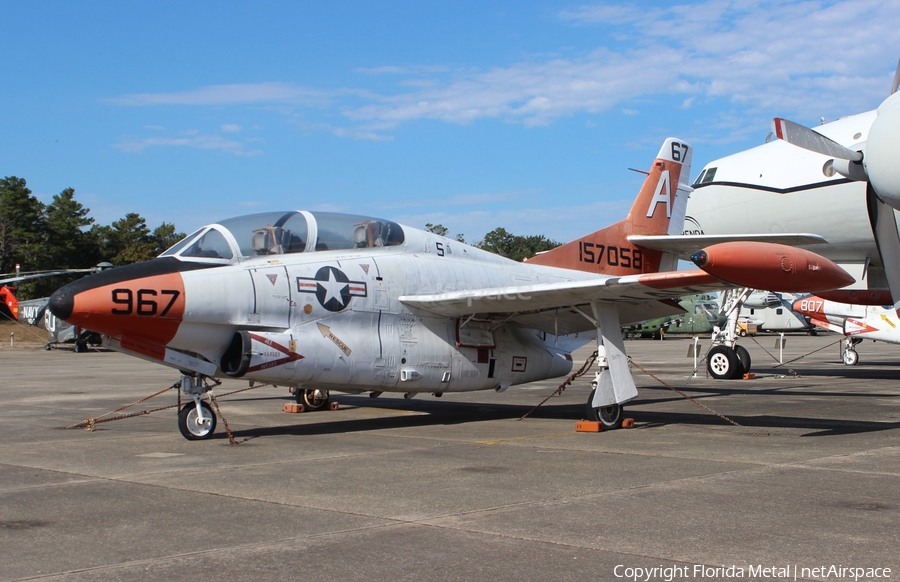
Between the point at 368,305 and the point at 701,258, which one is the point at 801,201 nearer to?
the point at 701,258

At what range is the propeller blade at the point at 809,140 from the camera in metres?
9.99

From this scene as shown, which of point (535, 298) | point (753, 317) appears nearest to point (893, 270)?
point (535, 298)

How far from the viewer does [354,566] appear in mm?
4734

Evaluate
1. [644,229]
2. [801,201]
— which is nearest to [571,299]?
[644,229]

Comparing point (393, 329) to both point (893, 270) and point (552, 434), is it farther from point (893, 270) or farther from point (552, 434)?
point (893, 270)

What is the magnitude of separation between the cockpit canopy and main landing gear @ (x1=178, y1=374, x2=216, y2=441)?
5.21 ft

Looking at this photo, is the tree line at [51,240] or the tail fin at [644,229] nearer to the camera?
the tail fin at [644,229]

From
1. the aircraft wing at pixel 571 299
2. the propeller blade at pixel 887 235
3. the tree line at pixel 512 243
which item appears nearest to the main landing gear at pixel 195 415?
the aircraft wing at pixel 571 299

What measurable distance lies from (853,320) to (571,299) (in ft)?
70.1

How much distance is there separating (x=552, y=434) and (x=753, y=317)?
171ft

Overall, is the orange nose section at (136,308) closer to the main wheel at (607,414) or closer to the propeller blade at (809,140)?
the main wheel at (607,414)

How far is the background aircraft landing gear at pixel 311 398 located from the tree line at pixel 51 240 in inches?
2048

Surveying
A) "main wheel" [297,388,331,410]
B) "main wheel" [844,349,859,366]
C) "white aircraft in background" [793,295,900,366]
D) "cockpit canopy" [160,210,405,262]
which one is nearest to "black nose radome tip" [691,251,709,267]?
"cockpit canopy" [160,210,405,262]

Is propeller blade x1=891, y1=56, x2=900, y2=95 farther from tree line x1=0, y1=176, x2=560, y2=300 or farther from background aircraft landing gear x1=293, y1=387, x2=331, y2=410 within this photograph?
tree line x1=0, y1=176, x2=560, y2=300
